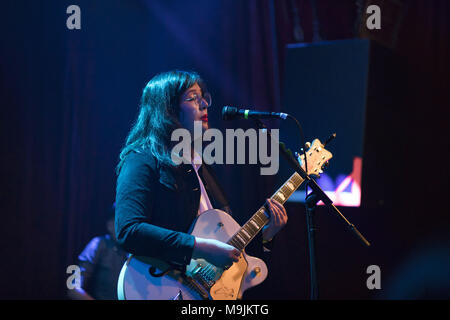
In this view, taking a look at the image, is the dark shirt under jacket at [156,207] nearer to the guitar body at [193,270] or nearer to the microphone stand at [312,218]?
the guitar body at [193,270]

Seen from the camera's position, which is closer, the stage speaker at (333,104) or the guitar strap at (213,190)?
the guitar strap at (213,190)

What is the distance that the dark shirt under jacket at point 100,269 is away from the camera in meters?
2.96

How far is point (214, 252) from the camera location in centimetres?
182

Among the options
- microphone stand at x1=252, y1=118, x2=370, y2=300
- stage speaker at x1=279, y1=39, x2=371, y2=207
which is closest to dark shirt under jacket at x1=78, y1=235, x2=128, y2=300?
stage speaker at x1=279, y1=39, x2=371, y2=207

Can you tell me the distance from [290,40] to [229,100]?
2.98 ft

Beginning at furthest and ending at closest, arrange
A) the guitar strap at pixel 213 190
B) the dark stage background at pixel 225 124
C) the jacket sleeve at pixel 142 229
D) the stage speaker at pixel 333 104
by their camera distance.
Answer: the stage speaker at pixel 333 104, the dark stage background at pixel 225 124, the guitar strap at pixel 213 190, the jacket sleeve at pixel 142 229

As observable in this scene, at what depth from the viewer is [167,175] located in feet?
6.40

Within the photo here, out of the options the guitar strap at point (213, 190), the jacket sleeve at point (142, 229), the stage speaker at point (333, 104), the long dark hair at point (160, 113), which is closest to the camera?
the jacket sleeve at point (142, 229)

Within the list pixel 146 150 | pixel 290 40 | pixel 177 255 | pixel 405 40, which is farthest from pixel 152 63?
pixel 405 40

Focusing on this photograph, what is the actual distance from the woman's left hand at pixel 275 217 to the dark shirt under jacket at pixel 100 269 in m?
1.31

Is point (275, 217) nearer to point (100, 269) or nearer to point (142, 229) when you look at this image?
point (142, 229)

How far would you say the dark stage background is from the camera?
9.39 feet

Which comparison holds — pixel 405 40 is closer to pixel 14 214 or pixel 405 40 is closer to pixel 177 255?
pixel 177 255

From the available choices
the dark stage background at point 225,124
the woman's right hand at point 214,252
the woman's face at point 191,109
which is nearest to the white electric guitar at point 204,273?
the woman's right hand at point 214,252
